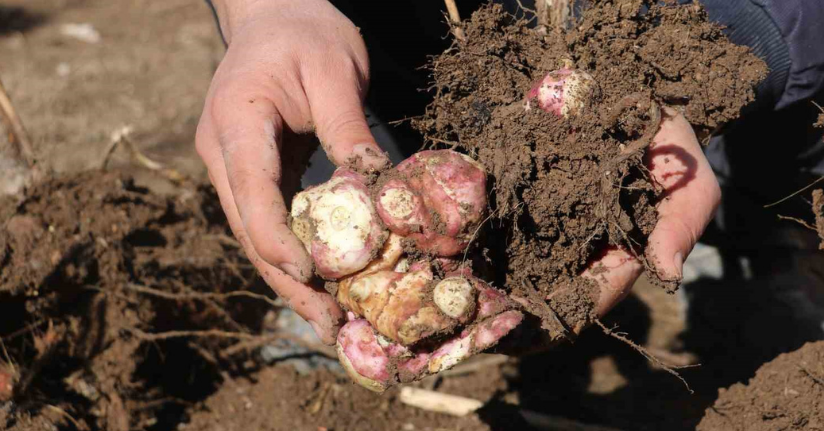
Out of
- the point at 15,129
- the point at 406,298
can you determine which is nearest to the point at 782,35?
the point at 406,298

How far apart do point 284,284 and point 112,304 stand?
138 cm

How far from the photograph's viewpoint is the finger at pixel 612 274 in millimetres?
1911

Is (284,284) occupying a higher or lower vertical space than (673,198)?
lower

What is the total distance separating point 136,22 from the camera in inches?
287

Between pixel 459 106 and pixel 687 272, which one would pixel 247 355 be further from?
pixel 687 272

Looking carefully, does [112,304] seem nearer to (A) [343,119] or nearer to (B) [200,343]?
(B) [200,343]

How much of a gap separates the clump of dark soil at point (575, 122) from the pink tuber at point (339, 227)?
0.29 meters

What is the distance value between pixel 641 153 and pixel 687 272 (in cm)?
220

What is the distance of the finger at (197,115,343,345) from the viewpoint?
73.0 inches

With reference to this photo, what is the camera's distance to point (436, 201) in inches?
64.6

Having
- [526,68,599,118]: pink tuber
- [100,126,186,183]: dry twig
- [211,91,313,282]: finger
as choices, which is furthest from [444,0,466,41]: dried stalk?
[100,126,186,183]: dry twig

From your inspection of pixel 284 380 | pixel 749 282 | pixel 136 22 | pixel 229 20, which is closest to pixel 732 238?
pixel 749 282

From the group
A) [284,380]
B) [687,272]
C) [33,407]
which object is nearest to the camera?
[33,407]

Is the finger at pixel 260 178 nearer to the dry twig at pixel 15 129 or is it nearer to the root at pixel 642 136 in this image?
the root at pixel 642 136
